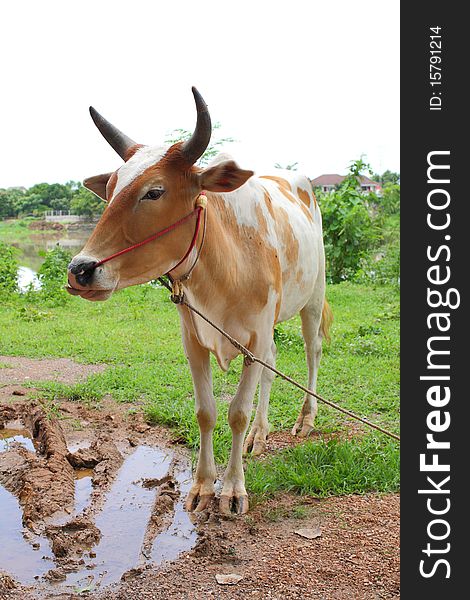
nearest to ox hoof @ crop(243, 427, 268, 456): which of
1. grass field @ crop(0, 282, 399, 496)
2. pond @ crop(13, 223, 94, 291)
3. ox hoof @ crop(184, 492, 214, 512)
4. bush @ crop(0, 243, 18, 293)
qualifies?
grass field @ crop(0, 282, 399, 496)

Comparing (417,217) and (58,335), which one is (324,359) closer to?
(58,335)

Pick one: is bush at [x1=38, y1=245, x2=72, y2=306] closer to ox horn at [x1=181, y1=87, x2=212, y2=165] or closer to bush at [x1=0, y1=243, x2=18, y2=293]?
bush at [x1=0, y1=243, x2=18, y2=293]

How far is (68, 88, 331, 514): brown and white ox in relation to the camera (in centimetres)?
301

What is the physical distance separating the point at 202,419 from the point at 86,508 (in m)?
0.82

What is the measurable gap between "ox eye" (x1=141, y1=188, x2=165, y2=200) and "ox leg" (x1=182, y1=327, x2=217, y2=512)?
39.1 inches

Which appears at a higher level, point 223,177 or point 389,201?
point 389,201

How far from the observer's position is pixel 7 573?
3.15 m

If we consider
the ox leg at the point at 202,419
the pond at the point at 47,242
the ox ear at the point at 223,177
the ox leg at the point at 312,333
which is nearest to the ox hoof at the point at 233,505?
the ox leg at the point at 202,419

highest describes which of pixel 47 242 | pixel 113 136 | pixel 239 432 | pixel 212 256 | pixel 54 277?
pixel 47 242

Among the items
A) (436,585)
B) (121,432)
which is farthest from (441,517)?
(121,432)

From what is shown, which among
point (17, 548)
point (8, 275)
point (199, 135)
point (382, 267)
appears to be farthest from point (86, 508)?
point (382, 267)

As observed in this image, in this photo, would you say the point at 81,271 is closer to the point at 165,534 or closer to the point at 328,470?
the point at 165,534

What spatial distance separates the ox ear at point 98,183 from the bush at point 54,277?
23.6 feet

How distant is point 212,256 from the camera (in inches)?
136
